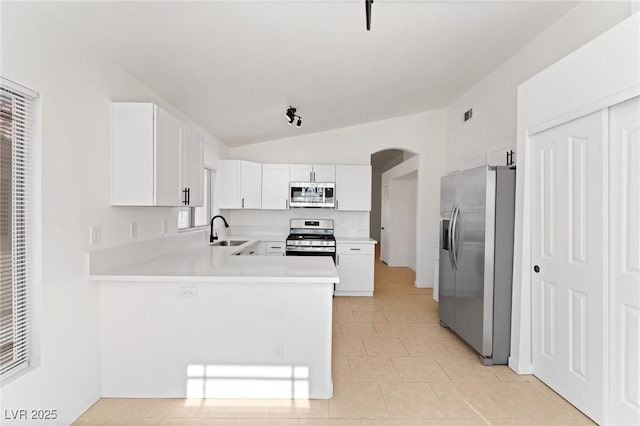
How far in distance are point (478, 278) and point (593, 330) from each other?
1.05 m

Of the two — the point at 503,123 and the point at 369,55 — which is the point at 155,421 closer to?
the point at 369,55

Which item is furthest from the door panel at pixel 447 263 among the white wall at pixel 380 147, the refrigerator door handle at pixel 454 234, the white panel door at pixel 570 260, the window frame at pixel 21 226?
the window frame at pixel 21 226

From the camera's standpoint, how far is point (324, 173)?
5.91 meters

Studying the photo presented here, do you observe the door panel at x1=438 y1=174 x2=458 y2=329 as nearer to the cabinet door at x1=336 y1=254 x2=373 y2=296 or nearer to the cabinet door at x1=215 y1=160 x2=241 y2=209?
the cabinet door at x1=336 y1=254 x2=373 y2=296

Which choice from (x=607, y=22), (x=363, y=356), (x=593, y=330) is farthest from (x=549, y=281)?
(x=607, y=22)

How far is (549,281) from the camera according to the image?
9.06 ft

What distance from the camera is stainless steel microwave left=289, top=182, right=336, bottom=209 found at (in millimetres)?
5848

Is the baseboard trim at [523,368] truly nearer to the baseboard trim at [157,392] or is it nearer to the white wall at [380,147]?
the baseboard trim at [157,392]

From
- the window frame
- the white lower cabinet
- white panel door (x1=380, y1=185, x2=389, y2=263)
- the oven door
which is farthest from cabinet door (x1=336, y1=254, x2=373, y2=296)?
the window frame

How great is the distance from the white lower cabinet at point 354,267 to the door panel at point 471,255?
1.95 meters

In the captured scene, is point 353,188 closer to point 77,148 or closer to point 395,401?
point 395,401

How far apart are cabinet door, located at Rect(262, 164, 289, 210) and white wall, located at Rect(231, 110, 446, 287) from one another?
43 centimetres

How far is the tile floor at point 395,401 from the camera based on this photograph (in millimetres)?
2316

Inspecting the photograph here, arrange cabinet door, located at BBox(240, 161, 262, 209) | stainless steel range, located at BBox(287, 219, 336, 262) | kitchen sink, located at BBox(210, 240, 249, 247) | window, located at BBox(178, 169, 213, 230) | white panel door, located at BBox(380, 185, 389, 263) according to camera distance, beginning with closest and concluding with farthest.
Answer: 1. window, located at BBox(178, 169, 213, 230)
2. kitchen sink, located at BBox(210, 240, 249, 247)
3. stainless steel range, located at BBox(287, 219, 336, 262)
4. cabinet door, located at BBox(240, 161, 262, 209)
5. white panel door, located at BBox(380, 185, 389, 263)
